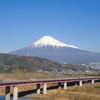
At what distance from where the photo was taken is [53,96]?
438ft

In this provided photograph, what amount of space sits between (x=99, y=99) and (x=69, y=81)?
46.8m

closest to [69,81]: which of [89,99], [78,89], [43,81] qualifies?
[78,89]

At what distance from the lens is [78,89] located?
161250 mm

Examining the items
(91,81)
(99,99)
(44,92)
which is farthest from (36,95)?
(91,81)

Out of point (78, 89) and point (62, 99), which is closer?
point (62, 99)

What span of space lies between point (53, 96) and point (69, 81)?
37.2 metres

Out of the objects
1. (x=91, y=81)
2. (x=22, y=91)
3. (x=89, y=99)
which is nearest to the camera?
(x=89, y=99)

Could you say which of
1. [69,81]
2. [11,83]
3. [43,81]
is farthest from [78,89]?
[11,83]

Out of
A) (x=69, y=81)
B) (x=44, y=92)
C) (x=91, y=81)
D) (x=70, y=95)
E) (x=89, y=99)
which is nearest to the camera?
(x=89, y=99)

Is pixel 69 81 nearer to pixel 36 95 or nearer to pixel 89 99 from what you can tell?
pixel 36 95

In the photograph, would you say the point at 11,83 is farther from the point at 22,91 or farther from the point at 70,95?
the point at 22,91

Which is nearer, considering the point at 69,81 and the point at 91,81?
the point at 69,81

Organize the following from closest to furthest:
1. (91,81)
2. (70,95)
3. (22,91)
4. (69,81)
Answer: (70,95)
(22,91)
(69,81)
(91,81)

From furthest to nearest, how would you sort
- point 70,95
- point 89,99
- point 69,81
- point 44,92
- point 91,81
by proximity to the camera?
point 91,81
point 69,81
point 44,92
point 70,95
point 89,99
